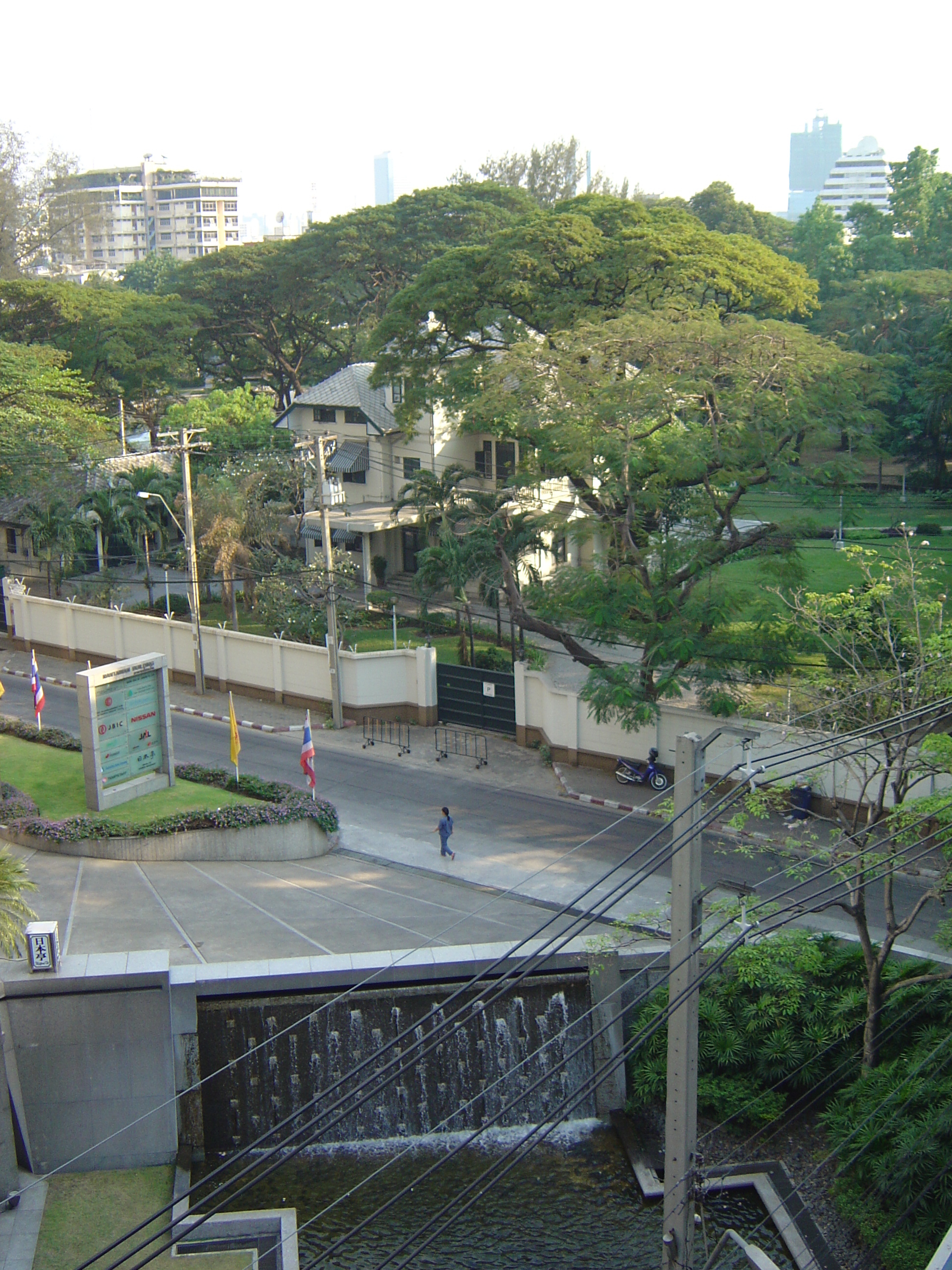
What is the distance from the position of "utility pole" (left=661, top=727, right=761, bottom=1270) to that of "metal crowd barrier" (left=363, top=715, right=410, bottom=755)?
62.7 feet

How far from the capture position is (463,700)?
30578 millimetres

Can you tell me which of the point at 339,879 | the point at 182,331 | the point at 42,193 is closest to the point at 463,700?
the point at 339,879

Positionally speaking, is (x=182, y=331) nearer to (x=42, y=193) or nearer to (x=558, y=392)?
(x=558, y=392)

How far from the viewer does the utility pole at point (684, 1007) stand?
9828 millimetres

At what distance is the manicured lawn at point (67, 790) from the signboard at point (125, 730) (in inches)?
13.4

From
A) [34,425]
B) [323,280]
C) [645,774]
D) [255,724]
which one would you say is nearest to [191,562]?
[255,724]

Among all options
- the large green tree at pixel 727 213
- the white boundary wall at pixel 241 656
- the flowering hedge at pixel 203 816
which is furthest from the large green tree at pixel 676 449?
the large green tree at pixel 727 213

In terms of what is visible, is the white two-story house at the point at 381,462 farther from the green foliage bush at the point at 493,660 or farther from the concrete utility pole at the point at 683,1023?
the concrete utility pole at the point at 683,1023

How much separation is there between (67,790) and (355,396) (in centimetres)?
2770

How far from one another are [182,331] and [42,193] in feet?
154

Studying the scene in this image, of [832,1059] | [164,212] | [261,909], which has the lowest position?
[832,1059]

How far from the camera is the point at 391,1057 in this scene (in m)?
17.4

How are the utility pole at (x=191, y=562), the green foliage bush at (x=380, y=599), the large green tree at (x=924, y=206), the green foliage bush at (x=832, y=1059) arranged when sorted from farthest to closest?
the large green tree at (x=924, y=206)
the green foliage bush at (x=380, y=599)
the utility pole at (x=191, y=562)
the green foliage bush at (x=832, y=1059)

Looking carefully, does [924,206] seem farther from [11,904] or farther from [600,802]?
[11,904]
